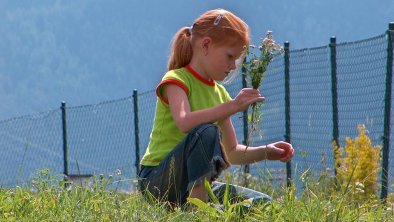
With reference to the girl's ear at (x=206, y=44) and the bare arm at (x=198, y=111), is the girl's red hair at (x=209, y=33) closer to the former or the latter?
the girl's ear at (x=206, y=44)

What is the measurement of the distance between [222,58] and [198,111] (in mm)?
366

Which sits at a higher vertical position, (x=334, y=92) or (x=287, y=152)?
(x=334, y=92)

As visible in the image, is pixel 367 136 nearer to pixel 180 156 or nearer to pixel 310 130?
pixel 310 130

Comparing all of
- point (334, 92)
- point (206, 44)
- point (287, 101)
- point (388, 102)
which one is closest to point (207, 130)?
point (206, 44)

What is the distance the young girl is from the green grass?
26 cm

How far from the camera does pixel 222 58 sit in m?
4.50

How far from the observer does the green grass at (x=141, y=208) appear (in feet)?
11.5

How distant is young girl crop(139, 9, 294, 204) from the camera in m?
4.14

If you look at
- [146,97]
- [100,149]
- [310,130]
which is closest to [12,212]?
[310,130]

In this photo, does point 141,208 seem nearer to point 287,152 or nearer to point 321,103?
point 287,152

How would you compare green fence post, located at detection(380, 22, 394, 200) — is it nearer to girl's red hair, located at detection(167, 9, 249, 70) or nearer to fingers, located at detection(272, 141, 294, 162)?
girl's red hair, located at detection(167, 9, 249, 70)

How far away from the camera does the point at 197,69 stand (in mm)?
4586

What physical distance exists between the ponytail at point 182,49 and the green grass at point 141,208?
2.41ft

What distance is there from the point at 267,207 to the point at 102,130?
9385 millimetres
